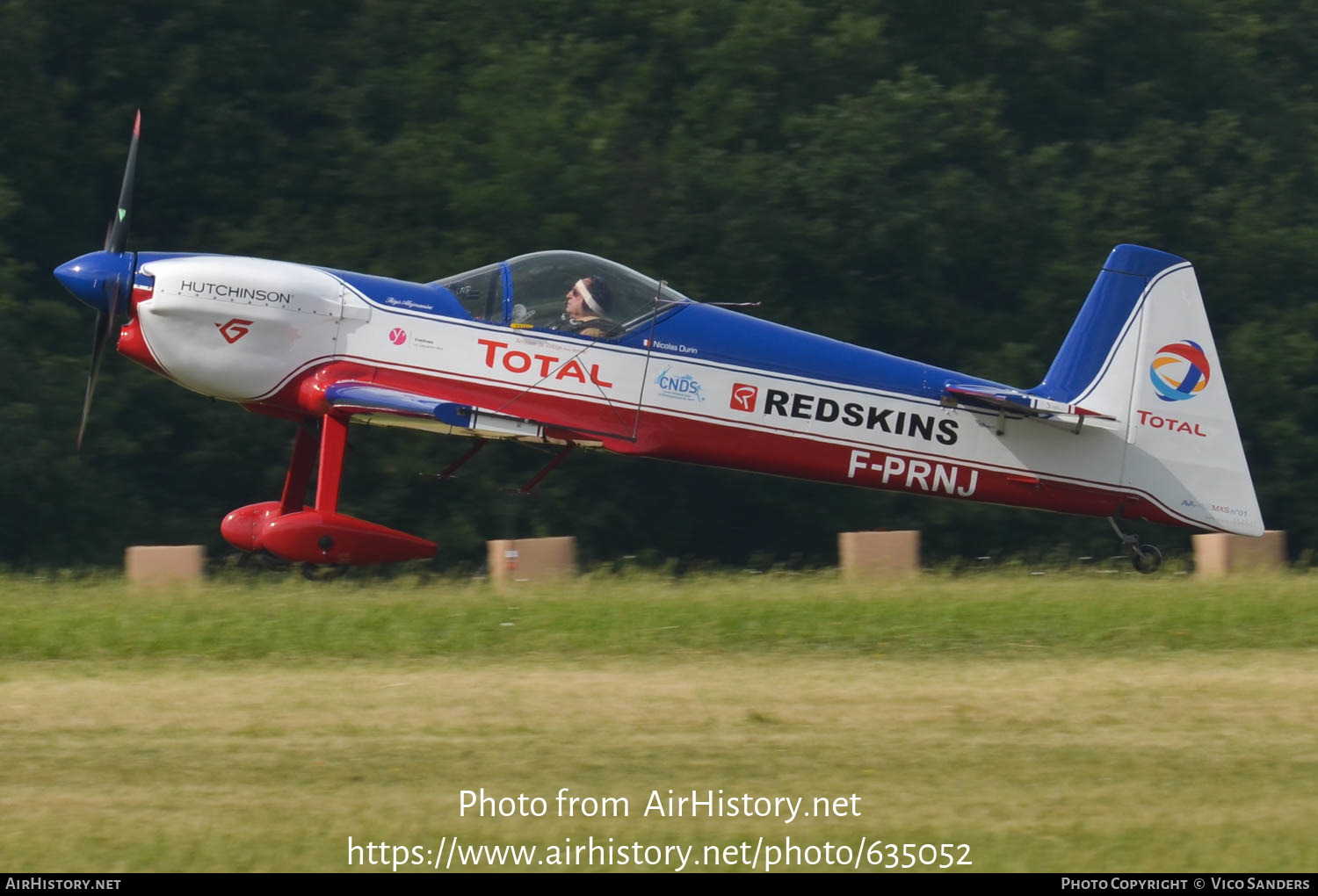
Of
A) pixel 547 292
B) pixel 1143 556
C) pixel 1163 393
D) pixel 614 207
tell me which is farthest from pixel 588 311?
pixel 614 207

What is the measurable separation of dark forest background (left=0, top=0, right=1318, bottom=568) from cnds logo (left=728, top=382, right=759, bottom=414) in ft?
24.8

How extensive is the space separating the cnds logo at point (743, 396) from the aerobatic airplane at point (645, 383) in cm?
2

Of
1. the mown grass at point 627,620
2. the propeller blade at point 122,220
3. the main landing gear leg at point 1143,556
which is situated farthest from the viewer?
the main landing gear leg at point 1143,556

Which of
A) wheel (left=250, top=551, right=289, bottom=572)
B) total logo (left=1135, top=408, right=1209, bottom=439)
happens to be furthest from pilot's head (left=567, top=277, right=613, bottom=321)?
total logo (left=1135, top=408, right=1209, bottom=439)

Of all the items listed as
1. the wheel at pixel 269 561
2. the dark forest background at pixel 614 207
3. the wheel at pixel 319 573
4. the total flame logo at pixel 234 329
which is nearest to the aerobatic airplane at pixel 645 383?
the total flame logo at pixel 234 329

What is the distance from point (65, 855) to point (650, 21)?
18.3 metres

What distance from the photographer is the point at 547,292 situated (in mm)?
11219

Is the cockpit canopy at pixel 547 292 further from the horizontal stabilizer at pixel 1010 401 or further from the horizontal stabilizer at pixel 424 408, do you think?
the horizontal stabilizer at pixel 1010 401

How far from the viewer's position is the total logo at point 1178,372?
12039mm

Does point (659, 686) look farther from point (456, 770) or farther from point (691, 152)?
point (691, 152)

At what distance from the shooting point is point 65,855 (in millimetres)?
5113

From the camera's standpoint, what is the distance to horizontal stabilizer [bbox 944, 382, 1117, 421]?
11672mm

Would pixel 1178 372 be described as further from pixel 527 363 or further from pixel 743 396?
pixel 527 363

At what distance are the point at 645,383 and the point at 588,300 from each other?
0.76m
